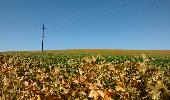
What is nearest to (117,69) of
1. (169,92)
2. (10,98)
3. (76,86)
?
(76,86)

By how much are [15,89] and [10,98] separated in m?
0.15

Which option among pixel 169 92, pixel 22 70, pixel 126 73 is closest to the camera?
pixel 169 92

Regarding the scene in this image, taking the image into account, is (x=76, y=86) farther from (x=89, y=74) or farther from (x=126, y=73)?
(x=126, y=73)

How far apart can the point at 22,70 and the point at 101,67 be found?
8.80 ft

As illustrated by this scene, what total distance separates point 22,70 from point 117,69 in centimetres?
304

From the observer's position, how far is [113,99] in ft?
11.2

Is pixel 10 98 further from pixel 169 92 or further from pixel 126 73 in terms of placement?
pixel 169 92

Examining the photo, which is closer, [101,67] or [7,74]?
[101,67]

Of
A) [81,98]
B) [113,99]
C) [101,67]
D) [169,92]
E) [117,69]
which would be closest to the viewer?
[169,92]

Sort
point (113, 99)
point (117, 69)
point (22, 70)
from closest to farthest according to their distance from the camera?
point (113, 99)
point (117, 69)
point (22, 70)

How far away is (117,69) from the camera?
4.49 meters

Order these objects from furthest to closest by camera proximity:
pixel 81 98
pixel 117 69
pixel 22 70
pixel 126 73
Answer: pixel 22 70, pixel 117 69, pixel 126 73, pixel 81 98

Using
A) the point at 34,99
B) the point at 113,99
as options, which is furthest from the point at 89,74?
the point at 113,99

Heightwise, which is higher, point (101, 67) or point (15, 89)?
point (101, 67)
